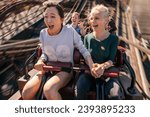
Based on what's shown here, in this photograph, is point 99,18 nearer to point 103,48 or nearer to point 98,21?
point 98,21

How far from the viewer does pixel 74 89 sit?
330cm

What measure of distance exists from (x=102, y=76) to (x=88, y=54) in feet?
0.98

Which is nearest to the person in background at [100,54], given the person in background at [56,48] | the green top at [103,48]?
the green top at [103,48]

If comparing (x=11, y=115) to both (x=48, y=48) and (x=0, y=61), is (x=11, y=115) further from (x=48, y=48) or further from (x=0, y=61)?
(x=0, y=61)

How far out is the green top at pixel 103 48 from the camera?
10.9ft

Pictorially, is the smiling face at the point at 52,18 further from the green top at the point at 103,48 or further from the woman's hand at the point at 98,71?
the woman's hand at the point at 98,71

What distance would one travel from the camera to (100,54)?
3363 mm

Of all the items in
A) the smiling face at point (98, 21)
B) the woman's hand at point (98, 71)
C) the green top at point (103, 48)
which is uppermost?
the smiling face at point (98, 21)

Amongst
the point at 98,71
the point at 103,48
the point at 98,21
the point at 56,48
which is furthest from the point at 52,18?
the point at 98,71

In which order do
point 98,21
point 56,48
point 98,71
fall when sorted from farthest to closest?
1. point 56,48
2. point 98,21
3. point 98,71

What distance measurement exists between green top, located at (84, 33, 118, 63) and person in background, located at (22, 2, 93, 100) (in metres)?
0.10

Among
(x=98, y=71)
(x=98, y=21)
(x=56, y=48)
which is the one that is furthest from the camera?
(x=56, y=48)

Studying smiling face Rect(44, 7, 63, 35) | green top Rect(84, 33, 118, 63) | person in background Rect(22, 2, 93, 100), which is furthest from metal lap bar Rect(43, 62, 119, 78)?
smiling face Rect(44, 7, 63, 35)

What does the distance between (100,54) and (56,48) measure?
52cm
